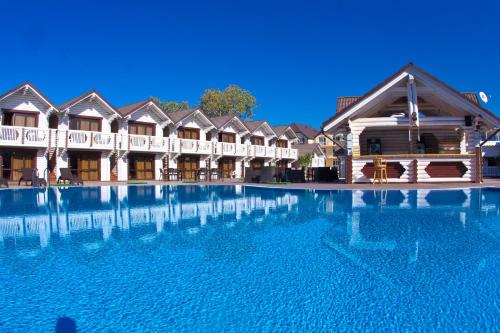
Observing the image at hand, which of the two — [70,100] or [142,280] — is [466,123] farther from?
[70,100]

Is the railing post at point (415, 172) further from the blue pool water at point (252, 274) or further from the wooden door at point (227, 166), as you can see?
the wooden door at point (227, 166)

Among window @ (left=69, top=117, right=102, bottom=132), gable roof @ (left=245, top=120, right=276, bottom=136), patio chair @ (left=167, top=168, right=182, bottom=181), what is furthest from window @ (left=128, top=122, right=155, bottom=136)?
gable roof @ (left=245, top=120, right=276, bottom=136)

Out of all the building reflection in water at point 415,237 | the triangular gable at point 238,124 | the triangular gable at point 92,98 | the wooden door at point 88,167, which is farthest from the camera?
the triangular gable at point 238,124

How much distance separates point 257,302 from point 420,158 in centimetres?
1714

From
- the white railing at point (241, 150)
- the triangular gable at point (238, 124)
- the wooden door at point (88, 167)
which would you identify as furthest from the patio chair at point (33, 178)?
the white railing at point (241, 150)

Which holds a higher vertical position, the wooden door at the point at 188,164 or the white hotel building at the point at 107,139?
the white hotel building at the point at 107,139

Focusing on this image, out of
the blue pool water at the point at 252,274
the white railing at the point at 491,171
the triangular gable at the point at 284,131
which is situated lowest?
the blue pool water at the point at 252,274

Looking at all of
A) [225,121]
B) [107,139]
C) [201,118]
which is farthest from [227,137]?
[107,139]

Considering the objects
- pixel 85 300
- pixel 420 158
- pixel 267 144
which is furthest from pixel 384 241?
pixel 267 144

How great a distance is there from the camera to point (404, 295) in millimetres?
3598

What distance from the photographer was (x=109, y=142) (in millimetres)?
26312

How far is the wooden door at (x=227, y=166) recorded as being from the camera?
36.1m

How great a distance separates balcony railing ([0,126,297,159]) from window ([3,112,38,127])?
1.37 m

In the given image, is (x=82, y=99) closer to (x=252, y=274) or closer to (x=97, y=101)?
(x=97, y=101)
